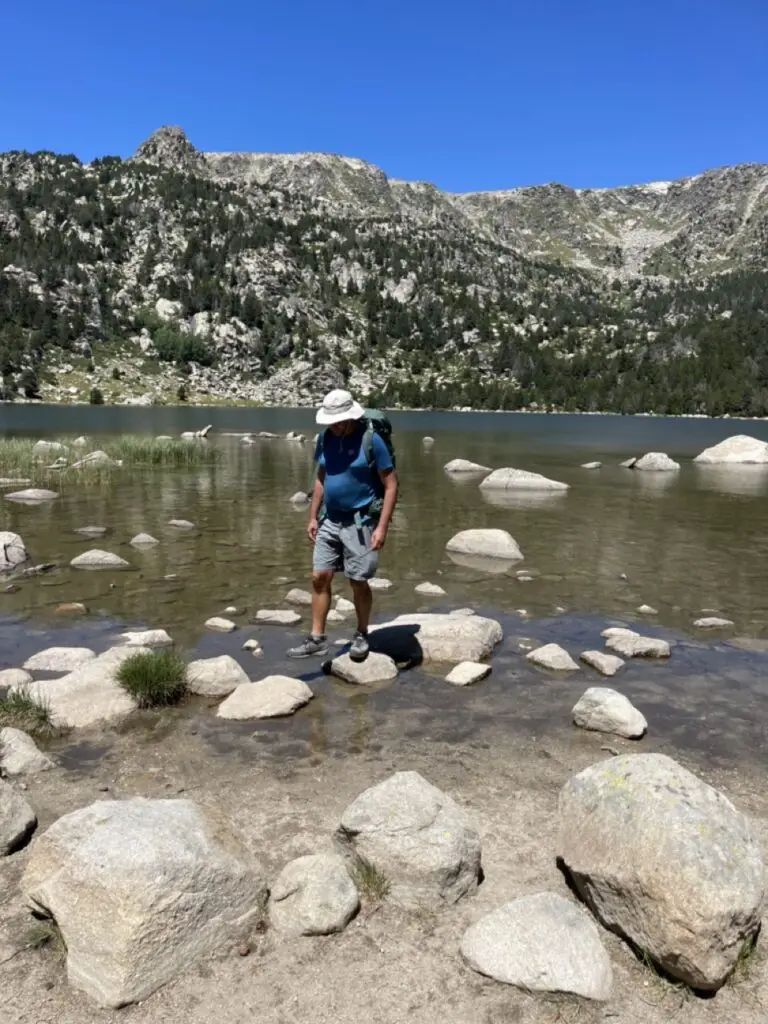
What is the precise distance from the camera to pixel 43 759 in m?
6.59

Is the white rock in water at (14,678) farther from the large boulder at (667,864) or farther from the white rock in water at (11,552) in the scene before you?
the large boulder at (667,864)

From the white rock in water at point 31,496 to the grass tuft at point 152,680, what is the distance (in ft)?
60.6

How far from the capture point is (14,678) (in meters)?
8.82

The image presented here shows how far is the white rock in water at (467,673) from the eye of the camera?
9.08 meters

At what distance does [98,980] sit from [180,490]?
85.8 feet

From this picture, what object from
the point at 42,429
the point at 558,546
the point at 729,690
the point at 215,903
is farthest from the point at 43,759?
the point at 42,429

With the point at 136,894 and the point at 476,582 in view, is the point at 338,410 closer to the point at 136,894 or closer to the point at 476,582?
the point at 136,894

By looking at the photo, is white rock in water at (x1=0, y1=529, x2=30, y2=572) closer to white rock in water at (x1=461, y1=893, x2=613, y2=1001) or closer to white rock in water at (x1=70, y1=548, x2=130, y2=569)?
white rock in water at (x1=70, y1=548, x2=130, y2=569)

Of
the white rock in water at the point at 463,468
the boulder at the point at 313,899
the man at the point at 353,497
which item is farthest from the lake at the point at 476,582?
the white rock in water at the point at 463,468

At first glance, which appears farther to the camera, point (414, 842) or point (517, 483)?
point (517, 483)

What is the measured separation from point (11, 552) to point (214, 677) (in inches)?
366

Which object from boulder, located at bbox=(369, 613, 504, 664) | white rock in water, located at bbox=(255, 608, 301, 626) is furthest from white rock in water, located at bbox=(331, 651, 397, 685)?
white rock in water, located at bbox=(255, 608, 301, 626)

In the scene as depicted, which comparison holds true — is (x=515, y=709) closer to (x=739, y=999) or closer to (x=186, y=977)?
(x=739, y=999)

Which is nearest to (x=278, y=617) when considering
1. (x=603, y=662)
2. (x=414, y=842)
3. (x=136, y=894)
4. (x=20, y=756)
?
(x=603, y=662)
